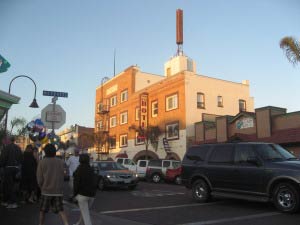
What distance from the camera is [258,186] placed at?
10430 millimetres

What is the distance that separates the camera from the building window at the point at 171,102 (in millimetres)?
36250

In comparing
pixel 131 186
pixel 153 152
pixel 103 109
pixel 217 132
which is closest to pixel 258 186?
pixel 131 186

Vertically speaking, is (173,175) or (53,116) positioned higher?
(53,116)

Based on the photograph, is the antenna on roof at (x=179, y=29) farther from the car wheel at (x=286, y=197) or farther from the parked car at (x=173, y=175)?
the car wheel at (x=286, y=197)

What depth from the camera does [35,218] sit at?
914 cm

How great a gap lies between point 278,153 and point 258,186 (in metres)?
1.19


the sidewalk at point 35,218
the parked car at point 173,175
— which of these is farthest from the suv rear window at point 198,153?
the parked car at point 173,175

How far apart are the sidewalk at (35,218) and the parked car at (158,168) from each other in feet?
53.6

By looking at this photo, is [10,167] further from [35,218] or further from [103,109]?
[103,109]

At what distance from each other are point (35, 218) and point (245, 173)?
582 cm

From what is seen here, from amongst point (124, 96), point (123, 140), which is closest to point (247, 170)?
point (123, 140)

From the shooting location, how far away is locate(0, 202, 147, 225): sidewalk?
8.70 m

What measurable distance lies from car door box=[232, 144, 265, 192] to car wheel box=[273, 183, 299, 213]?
528mm

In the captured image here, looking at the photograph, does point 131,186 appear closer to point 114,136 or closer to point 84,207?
point 84,207
